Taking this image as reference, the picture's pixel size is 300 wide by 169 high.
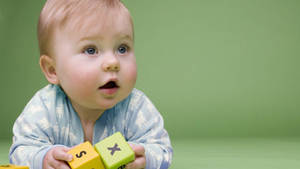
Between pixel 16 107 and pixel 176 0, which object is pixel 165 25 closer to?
pixel 176 0

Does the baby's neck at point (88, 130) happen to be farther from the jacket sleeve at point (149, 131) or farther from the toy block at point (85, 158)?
the toy block at point (85, 158)

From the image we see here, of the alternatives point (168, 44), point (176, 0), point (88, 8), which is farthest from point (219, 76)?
point (88, 8)

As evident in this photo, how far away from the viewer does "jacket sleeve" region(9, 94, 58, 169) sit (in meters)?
1.12

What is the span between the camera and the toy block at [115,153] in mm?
996

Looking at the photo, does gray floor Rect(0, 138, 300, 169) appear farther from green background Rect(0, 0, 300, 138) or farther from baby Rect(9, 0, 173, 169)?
green background Rect(0, 0, 300, 138)

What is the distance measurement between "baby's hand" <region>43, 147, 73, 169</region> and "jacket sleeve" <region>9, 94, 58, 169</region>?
0.07 ft

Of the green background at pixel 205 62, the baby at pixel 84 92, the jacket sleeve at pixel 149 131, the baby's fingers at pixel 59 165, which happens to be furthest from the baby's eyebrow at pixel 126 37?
the green background at pixel 205 62

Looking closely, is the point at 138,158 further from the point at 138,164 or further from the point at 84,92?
the point at 84,92

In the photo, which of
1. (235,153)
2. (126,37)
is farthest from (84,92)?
(235,153)

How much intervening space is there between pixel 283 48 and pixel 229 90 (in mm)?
361

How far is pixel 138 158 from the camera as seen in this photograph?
43.0 inches

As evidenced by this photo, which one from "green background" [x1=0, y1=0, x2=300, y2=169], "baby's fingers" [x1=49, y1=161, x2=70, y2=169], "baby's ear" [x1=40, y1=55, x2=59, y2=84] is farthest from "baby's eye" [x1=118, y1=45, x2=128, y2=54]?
"green background" [x1=0, y1=0, x2=300, y2=169]

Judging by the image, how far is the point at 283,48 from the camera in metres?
2.45

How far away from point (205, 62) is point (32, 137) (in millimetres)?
1423
